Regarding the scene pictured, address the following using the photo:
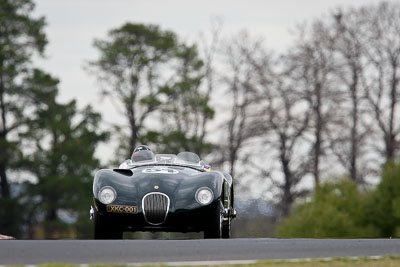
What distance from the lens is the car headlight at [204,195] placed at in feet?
49.6

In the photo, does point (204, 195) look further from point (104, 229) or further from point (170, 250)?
point (170, 250)

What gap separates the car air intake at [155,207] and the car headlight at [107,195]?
0.48 meters

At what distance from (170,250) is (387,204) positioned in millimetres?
28295

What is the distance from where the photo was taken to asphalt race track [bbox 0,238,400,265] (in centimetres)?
981

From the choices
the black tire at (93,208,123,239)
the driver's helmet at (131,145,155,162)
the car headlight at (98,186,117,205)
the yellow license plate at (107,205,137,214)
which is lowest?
the black tire at (93,208,123,239)

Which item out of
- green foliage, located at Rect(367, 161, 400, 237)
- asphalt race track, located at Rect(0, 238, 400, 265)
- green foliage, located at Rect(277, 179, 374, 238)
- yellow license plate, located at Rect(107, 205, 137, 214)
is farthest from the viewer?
green foliage, located at Rect(277, 179, 374, 238)

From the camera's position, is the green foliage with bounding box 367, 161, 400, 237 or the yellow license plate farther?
the green foliage with bounding box 367, 161, 400, 237

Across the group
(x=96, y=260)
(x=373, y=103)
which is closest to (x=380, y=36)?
(x=373, y=103)

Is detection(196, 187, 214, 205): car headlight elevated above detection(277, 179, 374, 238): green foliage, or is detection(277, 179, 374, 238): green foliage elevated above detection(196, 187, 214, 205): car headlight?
detection(277, 179, 374, 238): green foliage

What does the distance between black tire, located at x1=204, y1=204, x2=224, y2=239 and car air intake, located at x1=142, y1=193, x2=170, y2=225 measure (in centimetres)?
78

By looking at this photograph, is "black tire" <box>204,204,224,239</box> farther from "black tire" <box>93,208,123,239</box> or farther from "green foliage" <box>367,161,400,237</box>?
"green foliage" <box>367,161,400,237</box>

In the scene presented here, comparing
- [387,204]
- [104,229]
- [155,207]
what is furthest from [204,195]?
[387,204]

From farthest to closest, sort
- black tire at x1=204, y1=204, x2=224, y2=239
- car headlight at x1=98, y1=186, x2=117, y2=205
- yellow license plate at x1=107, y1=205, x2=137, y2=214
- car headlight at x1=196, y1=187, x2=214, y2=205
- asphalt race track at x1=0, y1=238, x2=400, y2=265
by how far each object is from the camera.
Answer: black tire at x1=204, y1=204, x2=224, y2=239 < car headlight at x1=196, y1=187, x2=214, y2=205 < car headlight at x1=98, y1=186, x2=117, y2=205 < yellow license plate at x1=107, y1=205, x2=137, y2=214 < asphalt race track at x1=0, y1=238, x2=400, y2=265

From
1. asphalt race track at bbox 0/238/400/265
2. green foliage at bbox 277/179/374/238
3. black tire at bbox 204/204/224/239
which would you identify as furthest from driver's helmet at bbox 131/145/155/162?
green foliage at bbox 277/179/374/238
